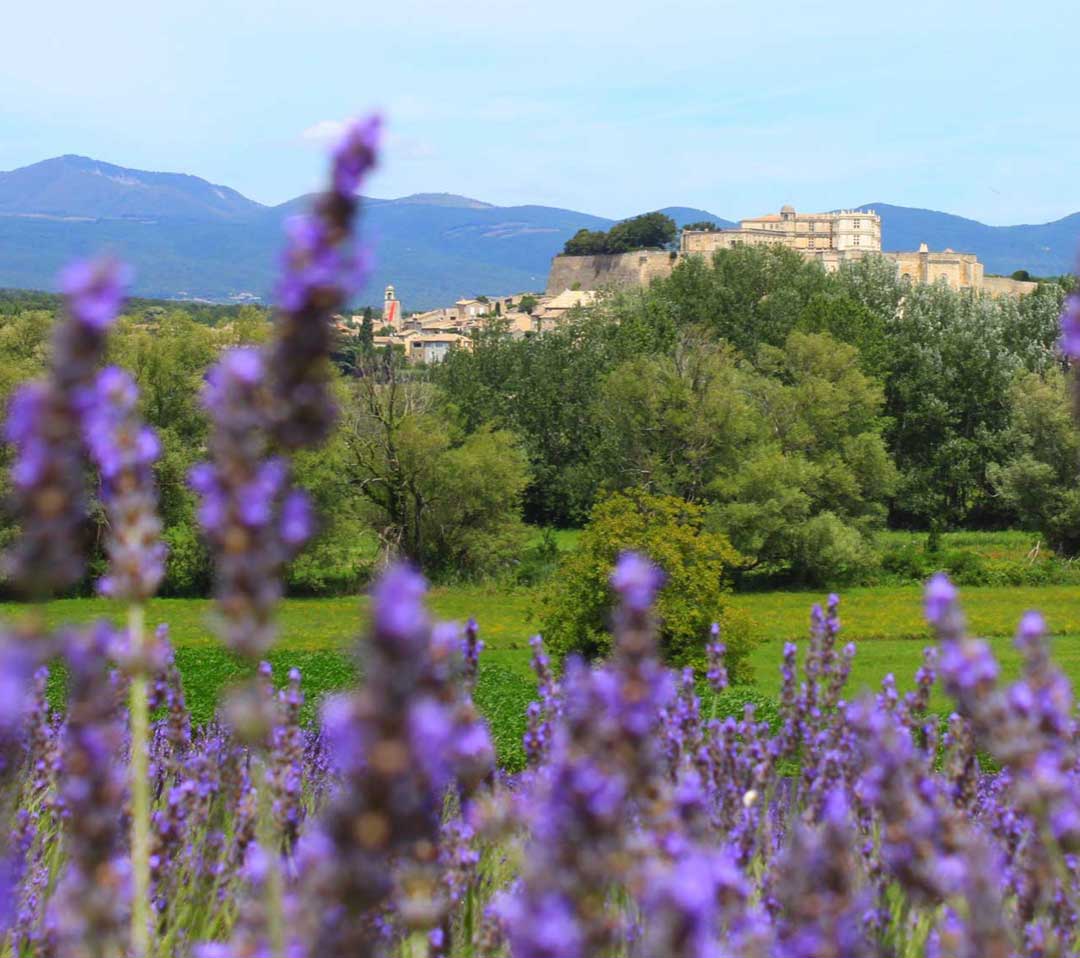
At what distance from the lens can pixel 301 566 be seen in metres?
36.2

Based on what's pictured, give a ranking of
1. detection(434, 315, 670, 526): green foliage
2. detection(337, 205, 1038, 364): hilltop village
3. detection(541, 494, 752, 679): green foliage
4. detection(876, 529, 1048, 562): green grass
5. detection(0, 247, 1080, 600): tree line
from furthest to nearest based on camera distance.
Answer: detection(337, 205, 1038, 364): hilltop village, detection(434, 315, 670, 526): green foliage, detection(876, 529, 1048, 562): green grass, detection(0, 247, 1080, 600): tree line, detection(541, 494, 752, 679): green foliage

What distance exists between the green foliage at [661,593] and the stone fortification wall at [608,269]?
7244cm

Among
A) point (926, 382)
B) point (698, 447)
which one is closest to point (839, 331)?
point (926, 382)

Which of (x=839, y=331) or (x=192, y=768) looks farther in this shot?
(x=839, y=331)

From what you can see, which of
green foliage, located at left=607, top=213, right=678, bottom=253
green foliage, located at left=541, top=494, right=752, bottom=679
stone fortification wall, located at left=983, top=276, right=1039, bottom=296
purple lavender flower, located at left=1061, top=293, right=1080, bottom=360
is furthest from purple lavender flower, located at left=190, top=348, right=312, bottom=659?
green foliage, located at left=607, top=213, right=678, bottom=253

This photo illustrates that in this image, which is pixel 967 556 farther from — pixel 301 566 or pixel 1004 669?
pixel 301 566

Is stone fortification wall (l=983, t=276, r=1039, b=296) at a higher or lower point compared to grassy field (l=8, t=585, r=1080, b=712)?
higher

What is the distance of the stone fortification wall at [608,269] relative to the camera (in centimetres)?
9919

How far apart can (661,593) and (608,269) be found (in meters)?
87.7

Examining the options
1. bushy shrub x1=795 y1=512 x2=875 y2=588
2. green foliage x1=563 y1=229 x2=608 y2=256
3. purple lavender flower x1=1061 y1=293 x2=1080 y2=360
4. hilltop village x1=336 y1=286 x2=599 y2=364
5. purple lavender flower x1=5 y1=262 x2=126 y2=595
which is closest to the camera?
purple lavender flower x1=5 y1=262 x2=126 y2=595

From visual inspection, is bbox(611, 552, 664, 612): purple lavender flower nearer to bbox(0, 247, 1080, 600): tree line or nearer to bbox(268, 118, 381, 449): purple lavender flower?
bbox(268, 118, 381, 449): purple lavender flower

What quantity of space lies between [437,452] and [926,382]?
20.3m

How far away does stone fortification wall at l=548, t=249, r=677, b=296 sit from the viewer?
99.2 meters

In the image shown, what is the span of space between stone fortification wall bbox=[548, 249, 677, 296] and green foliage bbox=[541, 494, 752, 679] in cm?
7244
